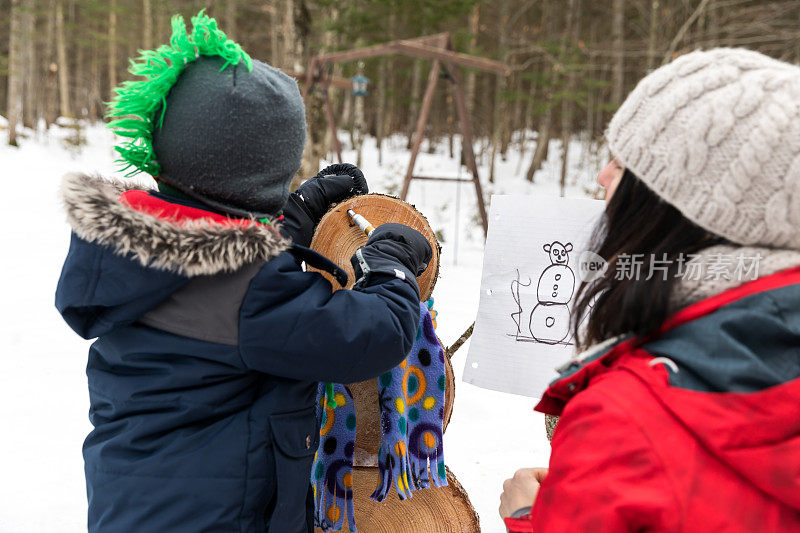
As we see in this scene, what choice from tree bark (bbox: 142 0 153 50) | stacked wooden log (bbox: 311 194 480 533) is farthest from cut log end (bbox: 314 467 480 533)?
tree bark (bbox: 142 0 153 50)

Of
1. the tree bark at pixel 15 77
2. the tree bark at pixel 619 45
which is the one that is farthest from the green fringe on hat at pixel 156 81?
the tree bark at pixel 15 77

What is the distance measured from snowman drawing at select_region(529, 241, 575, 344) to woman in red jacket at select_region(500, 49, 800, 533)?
91 centimetres

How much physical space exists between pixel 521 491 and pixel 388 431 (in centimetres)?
49

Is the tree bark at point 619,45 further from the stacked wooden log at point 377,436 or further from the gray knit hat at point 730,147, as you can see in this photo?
the gray knit hat at point 730,147

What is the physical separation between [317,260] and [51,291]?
14.8 feet

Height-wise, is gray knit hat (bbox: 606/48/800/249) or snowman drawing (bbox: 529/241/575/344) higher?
gray knit hat (bbox: 606/48/800/249)

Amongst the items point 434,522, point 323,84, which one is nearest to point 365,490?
point 434,522

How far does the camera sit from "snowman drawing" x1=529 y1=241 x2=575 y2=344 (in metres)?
1.73

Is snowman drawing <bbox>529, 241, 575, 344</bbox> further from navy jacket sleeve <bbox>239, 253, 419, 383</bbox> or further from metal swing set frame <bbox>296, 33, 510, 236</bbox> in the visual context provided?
metal swing set frame <bbox>296, 33, 510, 236</bbox>

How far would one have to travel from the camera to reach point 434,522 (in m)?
1.62

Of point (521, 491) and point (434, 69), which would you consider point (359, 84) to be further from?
point (521, 491)

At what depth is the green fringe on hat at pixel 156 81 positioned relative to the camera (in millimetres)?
1077

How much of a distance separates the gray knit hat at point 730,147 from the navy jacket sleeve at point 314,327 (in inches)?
21.8

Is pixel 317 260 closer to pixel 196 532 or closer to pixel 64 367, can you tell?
pixel 196 532
